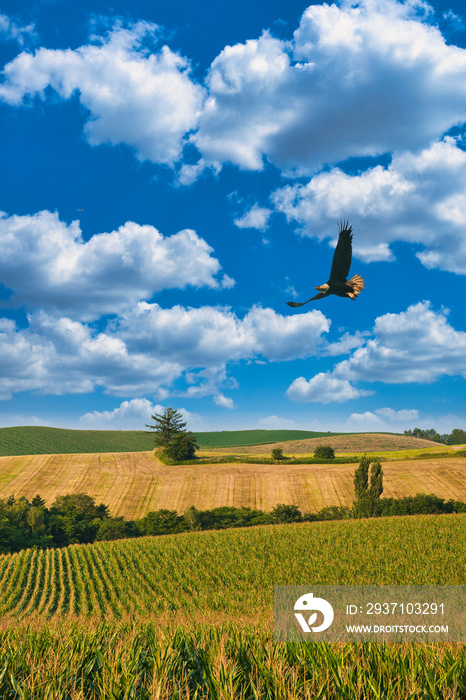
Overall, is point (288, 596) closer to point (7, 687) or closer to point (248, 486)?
point (7, 687)

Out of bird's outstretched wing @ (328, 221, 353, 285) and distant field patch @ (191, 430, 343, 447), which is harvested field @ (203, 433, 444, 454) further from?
bird's outstretched wing @ (328, 221, 353, 285)

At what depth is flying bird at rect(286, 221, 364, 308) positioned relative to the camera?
10320mm

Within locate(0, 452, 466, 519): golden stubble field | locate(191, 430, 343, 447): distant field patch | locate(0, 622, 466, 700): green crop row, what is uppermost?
locate(0, 622, 466, 700): green crop row

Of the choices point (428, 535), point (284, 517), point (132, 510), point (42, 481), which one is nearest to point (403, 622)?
point (428, 535)

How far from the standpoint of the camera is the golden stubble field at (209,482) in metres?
56.8

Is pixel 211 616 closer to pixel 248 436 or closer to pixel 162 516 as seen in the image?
pixel 162 516

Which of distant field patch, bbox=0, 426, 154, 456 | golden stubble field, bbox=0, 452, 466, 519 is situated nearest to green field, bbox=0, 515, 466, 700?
golden stubble field, bbox=0, 452, 466, 519

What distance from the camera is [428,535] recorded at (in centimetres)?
3372

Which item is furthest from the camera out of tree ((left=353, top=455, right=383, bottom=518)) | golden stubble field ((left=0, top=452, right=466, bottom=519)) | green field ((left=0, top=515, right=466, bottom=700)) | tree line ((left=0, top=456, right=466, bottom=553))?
golden stubble field ((left=0, top=452, right=466, bottom=519))

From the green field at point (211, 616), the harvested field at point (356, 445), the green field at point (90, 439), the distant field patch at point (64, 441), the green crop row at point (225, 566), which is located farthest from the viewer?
the green field at point (90, 439)

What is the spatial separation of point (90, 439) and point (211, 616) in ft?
461

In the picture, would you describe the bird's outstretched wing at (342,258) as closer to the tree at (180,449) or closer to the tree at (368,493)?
the tree at (368,493)

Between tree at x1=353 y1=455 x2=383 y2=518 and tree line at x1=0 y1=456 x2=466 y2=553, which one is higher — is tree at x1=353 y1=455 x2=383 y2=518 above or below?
above

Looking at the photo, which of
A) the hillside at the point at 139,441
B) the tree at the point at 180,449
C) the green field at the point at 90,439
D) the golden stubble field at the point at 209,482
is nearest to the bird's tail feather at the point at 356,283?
the golden stubble field at the point at 209,482
